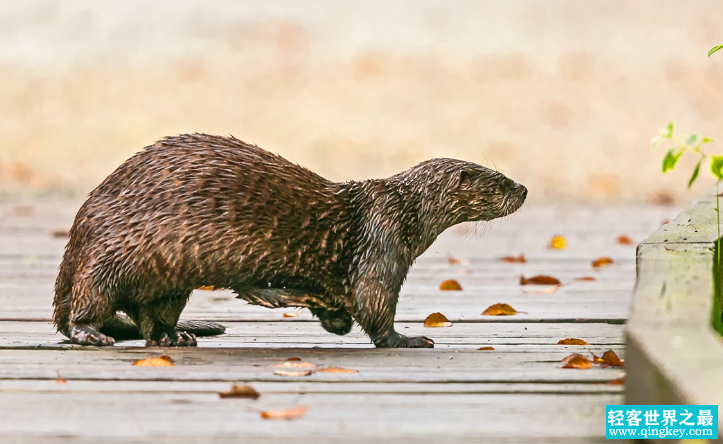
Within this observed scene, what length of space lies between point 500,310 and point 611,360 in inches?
45.0

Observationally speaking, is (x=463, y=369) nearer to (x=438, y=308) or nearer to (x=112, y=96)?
(x=438, y=308)

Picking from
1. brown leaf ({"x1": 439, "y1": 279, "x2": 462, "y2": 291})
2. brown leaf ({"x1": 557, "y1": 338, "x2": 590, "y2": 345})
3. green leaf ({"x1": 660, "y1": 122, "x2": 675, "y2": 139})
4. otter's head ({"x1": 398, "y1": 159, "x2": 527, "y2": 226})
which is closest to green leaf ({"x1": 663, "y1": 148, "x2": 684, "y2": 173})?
green leaf ({"x1": 660, "y1": 122, "x2": 675, "y2": 139})

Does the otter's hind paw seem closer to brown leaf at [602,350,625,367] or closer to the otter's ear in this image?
the otter's ear

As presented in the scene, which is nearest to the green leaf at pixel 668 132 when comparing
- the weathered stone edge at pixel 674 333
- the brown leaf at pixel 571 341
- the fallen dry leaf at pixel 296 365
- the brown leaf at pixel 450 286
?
the weathered stone edge at pixel 674 333

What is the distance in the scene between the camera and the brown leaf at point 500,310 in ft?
12.9

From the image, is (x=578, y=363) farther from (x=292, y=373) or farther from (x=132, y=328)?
(x=132, y=328)

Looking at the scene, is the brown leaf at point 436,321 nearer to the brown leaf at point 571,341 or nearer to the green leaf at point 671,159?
the brown leaf at point 571,341

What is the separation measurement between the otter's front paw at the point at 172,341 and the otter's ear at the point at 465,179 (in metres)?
0.98

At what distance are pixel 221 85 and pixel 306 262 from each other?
963cm

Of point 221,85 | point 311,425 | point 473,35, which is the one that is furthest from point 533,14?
point 311,425

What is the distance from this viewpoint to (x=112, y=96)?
1211 centimetres

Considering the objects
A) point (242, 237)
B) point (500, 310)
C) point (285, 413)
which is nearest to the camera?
point (285, 413)

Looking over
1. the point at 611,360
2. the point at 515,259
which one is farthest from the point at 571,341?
the point at 515,259

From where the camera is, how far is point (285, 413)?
7.45ft
